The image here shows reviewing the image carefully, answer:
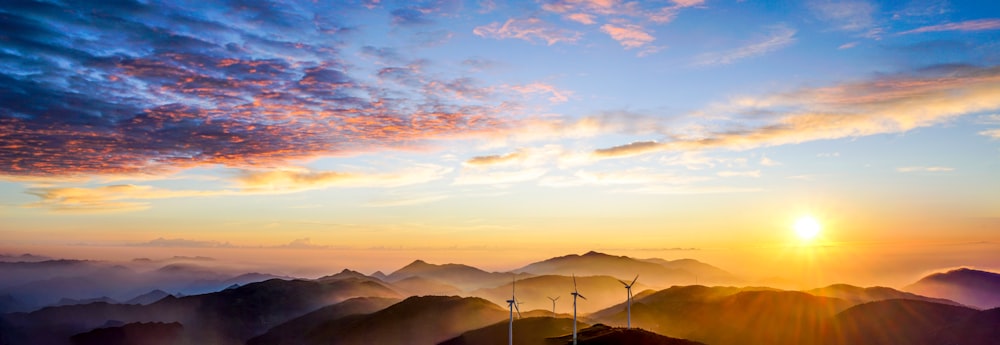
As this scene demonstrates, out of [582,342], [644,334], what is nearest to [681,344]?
[644,334]

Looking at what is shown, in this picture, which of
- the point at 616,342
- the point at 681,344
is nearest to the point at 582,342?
the point at 616,342

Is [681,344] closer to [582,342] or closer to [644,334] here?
[644,334]

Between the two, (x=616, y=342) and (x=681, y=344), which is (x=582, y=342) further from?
(x=681, y=344)
